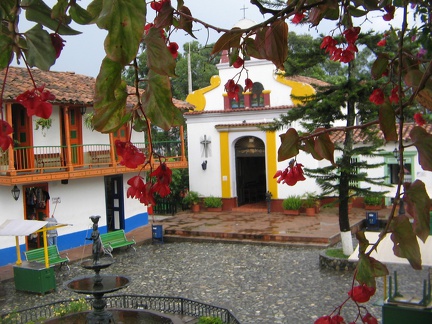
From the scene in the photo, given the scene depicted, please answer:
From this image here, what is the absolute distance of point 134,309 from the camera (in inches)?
300

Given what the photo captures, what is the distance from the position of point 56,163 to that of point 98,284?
22.8 feet

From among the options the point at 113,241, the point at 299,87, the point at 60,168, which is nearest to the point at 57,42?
the point at 60,168

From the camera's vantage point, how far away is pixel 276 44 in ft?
3.98

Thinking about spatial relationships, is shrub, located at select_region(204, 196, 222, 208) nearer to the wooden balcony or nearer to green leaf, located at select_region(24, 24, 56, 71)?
the wooden balcony

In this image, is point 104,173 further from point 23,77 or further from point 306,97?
point 306,97

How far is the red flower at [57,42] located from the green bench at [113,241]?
11.8 metres

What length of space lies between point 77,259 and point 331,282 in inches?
233

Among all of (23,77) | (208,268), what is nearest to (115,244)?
(208,268)

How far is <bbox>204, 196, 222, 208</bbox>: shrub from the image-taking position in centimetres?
1847

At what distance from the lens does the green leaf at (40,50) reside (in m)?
1.06

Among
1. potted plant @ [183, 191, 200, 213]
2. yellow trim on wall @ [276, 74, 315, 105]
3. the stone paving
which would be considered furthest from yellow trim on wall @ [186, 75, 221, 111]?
the stone paving

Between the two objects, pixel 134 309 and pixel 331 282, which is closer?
pixel 134 309

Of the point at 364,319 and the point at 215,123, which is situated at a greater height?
the point at 215,123

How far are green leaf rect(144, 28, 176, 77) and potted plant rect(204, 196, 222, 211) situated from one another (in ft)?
58.1
